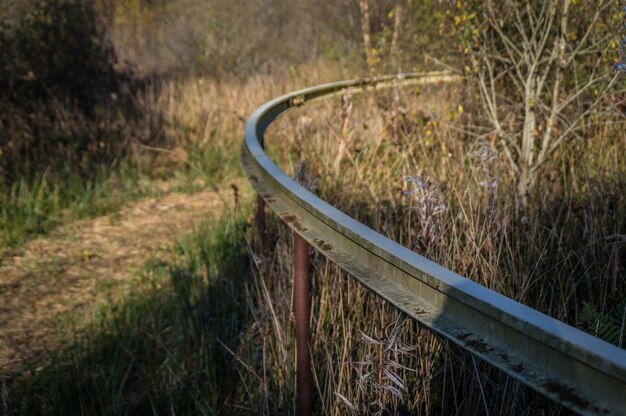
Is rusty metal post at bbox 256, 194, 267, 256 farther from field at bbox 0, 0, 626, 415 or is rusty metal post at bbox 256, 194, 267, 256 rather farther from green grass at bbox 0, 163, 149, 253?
green grass at bbox 0, 163, 149, 253

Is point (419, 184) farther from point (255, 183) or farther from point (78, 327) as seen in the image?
point (78, 327)

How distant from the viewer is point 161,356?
4.54 metres

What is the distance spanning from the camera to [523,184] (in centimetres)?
459

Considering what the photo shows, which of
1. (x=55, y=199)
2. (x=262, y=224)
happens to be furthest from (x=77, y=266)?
(x=262, y=224)

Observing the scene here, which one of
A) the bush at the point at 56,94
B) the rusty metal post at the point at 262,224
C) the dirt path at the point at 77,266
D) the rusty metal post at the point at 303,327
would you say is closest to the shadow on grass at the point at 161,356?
the dirt path at the point at 77,266

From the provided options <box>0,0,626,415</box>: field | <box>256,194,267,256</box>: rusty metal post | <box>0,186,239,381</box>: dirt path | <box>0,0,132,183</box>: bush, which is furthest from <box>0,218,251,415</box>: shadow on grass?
<box>0,0,132,183</box>: bush

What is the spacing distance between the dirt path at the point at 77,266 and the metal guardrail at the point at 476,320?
8.62 feet

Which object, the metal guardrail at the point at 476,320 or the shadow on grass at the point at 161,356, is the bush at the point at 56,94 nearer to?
the shadow on grass at the point at 161,356

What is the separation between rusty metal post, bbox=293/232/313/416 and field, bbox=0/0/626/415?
0.12 m

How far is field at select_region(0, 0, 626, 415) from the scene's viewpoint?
10.6 feet

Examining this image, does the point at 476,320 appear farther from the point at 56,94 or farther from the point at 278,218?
the point at 56,94

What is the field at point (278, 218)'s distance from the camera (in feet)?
10.6

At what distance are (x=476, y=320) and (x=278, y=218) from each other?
3353 mm

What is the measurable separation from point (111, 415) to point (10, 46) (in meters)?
6.24
